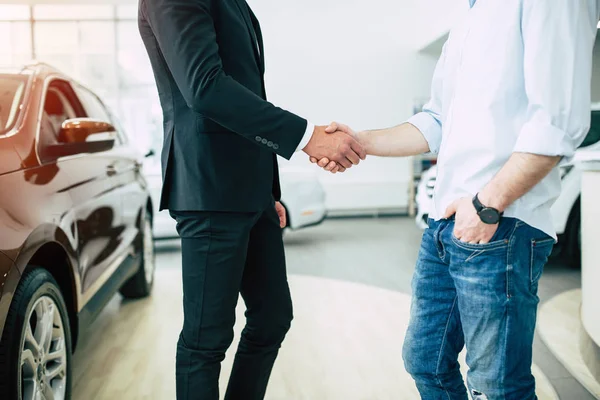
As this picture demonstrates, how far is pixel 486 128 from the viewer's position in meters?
1.10

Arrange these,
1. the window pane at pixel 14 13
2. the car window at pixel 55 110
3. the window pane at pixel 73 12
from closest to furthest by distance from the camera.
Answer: the car window at pixel 55 110
the window pane at pixel 14 13
the window pane at pixel 73 12

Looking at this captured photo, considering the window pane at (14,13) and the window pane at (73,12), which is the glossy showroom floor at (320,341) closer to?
the window pane at (73,12)

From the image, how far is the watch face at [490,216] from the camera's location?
1045 millimetres

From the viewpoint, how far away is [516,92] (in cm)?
108

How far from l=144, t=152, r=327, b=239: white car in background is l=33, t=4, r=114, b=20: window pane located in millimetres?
4051

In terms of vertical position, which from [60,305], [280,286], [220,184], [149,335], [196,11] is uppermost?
[196,11]

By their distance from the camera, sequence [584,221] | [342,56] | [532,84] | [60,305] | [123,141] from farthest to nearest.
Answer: [342,56]
[123,141]
[584,221]
[60,305]
[532,84]

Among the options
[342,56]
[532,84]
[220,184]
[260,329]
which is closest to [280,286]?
[260,329]

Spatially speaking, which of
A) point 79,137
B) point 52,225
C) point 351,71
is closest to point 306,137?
point 52,225

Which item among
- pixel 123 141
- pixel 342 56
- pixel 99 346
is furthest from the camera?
pixel 342 56

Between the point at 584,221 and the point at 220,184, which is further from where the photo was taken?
the point at 584,221

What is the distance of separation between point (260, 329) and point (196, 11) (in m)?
0.82

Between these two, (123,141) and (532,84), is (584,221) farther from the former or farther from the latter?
(123,141)

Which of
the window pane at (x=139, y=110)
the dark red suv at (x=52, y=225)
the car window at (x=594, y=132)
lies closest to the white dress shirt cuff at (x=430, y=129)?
the dark red suv at (x=52, y=225)
